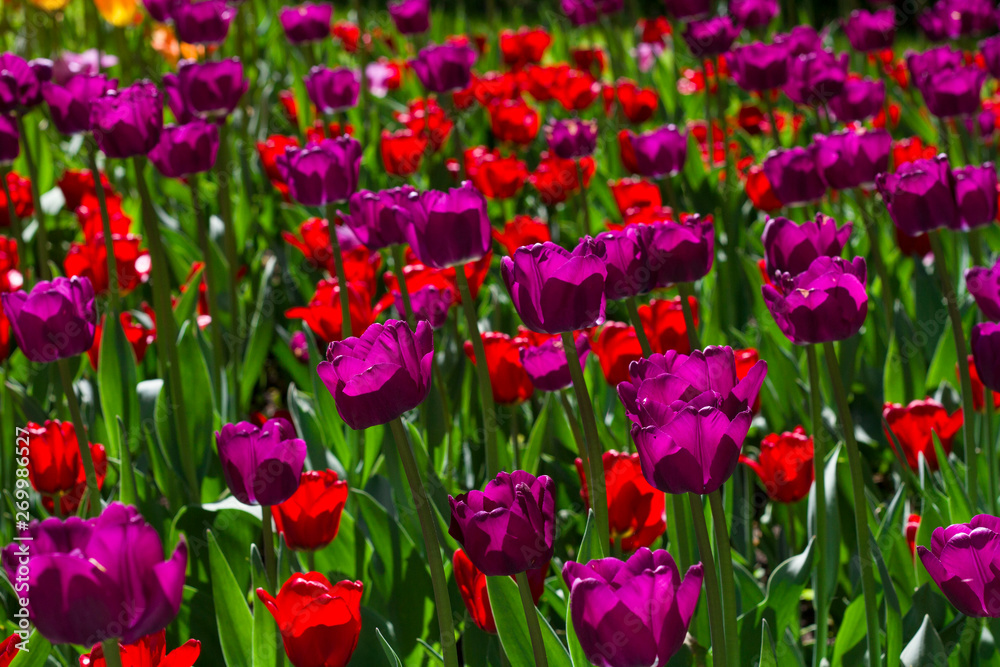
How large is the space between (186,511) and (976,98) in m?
1.95

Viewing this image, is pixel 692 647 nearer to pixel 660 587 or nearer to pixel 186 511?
pixel 660 587

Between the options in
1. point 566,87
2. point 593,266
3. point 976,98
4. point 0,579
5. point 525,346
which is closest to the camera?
point 593,266

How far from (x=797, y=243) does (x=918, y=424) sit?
0.46m

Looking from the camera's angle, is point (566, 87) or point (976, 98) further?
point (566, 87)

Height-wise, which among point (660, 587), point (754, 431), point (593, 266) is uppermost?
point (593, 266)

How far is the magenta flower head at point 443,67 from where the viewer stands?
2.64 metres

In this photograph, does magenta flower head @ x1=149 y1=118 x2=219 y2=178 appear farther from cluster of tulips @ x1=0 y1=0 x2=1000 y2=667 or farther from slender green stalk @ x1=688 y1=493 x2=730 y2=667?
slender green stalk @ x1=688 y1=493 x2=730 y2=667

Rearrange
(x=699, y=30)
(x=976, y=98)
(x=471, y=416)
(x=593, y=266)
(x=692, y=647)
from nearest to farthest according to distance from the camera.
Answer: (x=593, y=266) < (x=692, y=647) < (x=471, y=416) < (x=976, y=98) < (x=699, y=30)

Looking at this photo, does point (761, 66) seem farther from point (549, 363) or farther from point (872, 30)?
point (549, 363)

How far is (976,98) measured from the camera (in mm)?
2352

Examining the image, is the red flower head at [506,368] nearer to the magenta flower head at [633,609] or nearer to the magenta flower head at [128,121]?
the magenta flower head at [128,121]

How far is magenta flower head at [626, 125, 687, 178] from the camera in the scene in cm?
234

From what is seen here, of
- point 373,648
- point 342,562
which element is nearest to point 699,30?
point 342,562

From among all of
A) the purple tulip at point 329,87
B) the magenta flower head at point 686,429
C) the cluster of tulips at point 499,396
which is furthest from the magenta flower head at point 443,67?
the magenta flower head at point 686,429
